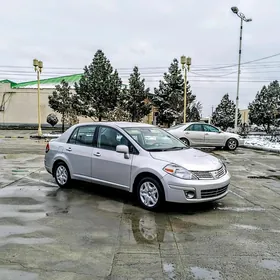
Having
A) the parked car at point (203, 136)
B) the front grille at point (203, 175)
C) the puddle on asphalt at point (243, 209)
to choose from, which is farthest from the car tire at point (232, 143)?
the front grille at point (203, 175)

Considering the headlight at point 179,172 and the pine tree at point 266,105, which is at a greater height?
the pine tree at point 266,105

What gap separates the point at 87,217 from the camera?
17.2 ft

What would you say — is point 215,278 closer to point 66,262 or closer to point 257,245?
point 257,245

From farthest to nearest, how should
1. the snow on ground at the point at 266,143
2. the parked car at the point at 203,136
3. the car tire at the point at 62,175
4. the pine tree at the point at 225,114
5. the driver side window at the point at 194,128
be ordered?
the pine tree at the point at 225,114 → the snow on ground at the point at 266,143 → the driver side window at the point at 194,128 → the parked car at the point at 203,136 → the car tire at the point at 62,175

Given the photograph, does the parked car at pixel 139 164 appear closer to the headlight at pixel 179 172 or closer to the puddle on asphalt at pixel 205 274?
the headlight at pixel 179 172

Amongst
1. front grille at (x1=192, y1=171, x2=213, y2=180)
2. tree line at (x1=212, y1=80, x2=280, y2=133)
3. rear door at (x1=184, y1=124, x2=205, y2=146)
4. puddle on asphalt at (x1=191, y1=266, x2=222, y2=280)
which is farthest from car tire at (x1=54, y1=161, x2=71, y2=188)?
tree line at (x1=212, y1=80, x2=280, y2=133)

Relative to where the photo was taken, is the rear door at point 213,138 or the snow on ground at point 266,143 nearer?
the rear door at point 213,138

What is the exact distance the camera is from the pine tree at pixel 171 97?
117 feet

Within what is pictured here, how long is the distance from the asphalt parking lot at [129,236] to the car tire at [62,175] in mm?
201

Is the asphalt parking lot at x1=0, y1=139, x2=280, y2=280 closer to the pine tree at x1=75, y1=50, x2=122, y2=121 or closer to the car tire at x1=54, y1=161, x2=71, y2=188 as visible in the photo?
the car tire at x1=54, y1=161, x2=71, y2=188

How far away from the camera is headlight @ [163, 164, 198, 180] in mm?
5312

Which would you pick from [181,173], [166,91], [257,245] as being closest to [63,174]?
[181,173]

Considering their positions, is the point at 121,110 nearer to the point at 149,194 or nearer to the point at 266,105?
the point at 266,105

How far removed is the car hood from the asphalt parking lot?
0.79 m
